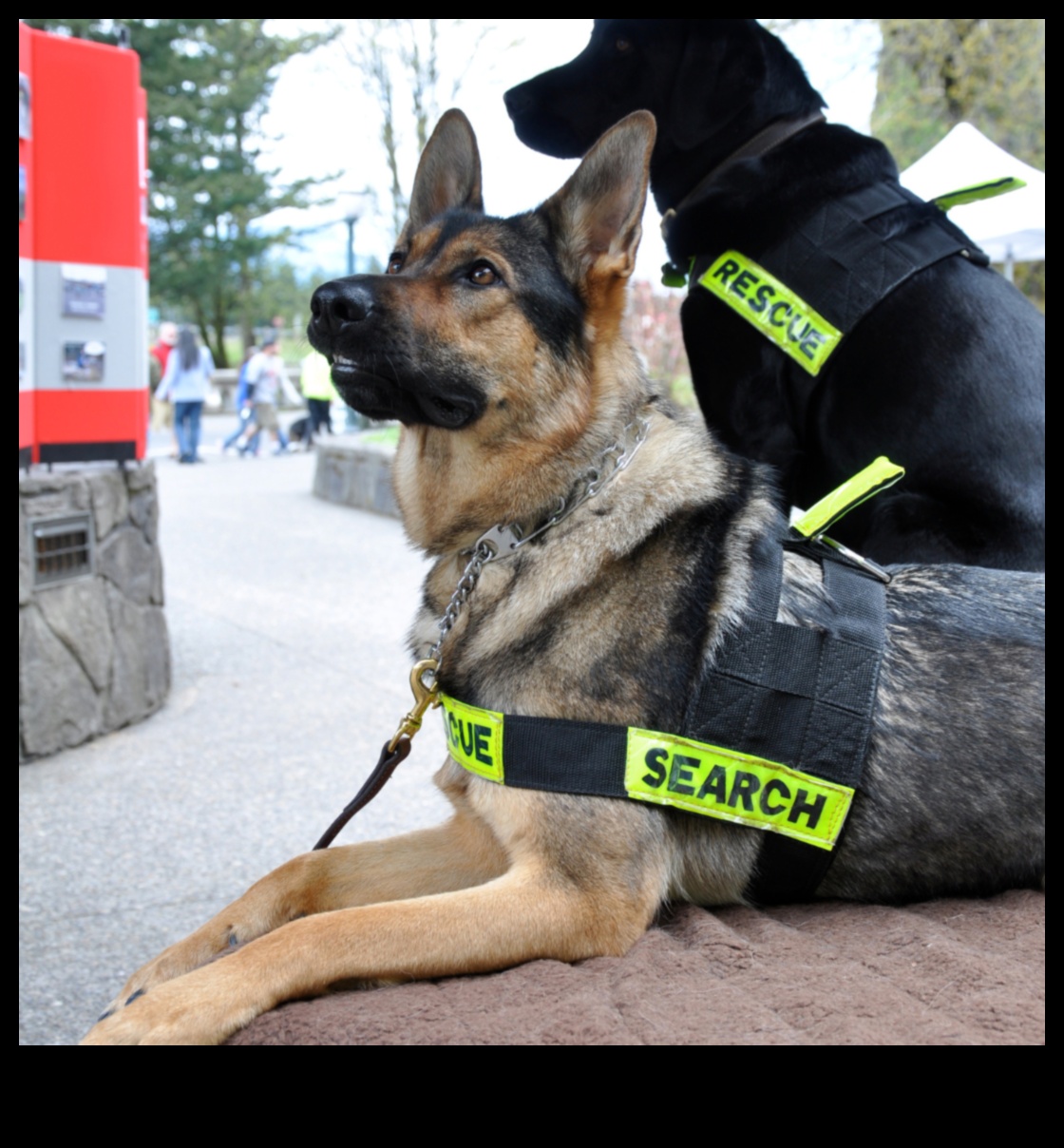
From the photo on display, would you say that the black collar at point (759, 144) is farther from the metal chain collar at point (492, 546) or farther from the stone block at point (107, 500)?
the stone block at point (107, 500)

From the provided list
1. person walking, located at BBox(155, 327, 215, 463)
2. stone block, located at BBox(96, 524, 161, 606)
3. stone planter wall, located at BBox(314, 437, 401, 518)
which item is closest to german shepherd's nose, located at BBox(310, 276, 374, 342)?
stone block, located at BBox(96, 524, 161, 606)

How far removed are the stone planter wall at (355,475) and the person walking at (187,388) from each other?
431 cm

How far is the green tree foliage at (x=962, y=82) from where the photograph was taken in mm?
12992

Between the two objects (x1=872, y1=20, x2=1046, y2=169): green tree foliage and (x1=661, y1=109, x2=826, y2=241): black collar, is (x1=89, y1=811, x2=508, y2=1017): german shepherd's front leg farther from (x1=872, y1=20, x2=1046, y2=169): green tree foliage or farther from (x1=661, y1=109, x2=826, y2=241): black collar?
(x1=872, y1=20, x2=1046, y2=169): green tree foliage

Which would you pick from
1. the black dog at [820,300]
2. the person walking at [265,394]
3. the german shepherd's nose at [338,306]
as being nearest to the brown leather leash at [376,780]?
the german shepherd's nose at [338,306]

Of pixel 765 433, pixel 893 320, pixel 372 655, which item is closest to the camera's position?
pixel 893 320

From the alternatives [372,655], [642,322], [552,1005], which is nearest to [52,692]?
[372,655]

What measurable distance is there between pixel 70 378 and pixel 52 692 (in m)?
1.56

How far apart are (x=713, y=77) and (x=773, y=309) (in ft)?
2.61

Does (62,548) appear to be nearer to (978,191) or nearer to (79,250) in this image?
(79,250)

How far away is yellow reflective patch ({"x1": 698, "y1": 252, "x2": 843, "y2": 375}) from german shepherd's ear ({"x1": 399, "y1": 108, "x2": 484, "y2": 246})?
76cm

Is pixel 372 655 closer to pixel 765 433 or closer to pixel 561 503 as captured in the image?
pixel 765 433

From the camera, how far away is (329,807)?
521 cm
